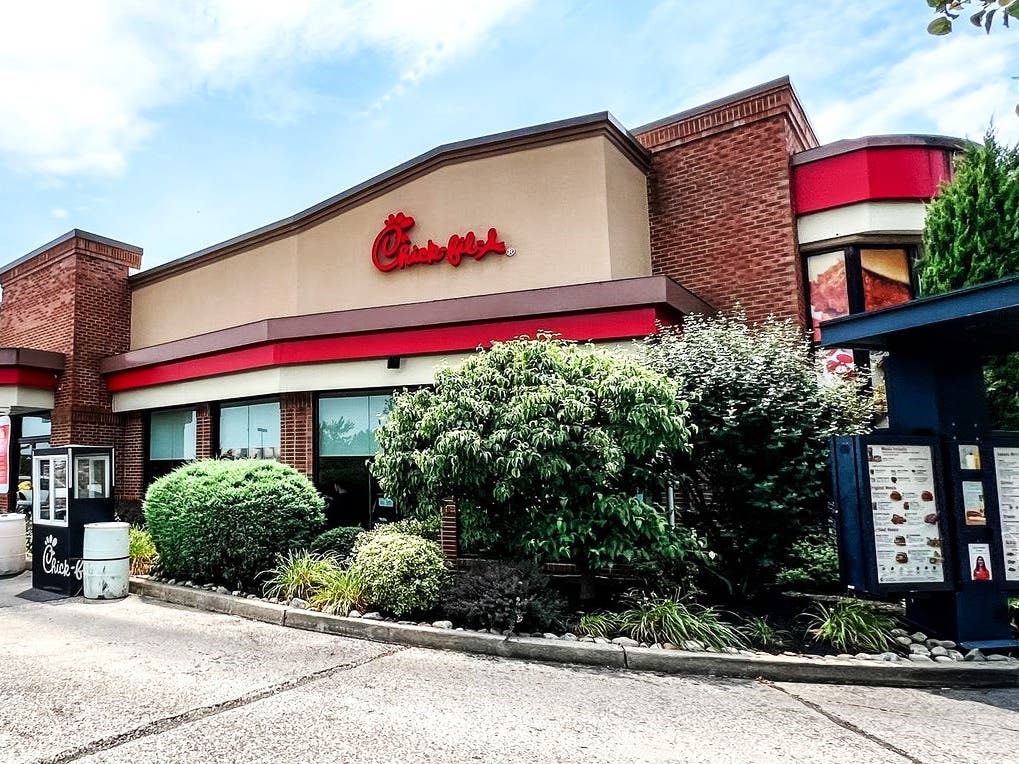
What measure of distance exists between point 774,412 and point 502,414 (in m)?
2.88

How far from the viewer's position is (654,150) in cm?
1171

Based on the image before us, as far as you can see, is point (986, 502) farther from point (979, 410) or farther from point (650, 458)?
point (650, 458)

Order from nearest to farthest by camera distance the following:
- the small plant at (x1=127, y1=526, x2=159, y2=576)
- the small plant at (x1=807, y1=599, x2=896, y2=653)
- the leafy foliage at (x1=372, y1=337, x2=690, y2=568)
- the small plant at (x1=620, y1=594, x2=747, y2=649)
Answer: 1. the small plant at (x1=807, y1=599, x2=896, y2=653)
2. the small plant at (x1=620, y1=594, x2=747, y2=649)
3. the leafy foliage at (x1=372, y1=337, x2=690, y2=568)
4. the small plant at (x1=127, y1=526, x2=159, y2=576)

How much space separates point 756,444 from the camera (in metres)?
7.27

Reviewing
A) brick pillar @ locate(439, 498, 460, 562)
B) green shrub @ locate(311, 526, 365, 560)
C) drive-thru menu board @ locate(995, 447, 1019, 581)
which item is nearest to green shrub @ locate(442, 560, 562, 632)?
green shrub @ locate(311, 526, 365, 560)

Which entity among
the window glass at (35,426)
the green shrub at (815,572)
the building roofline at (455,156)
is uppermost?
the building roofline at (455,156)

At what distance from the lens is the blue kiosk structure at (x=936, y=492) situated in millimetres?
6059

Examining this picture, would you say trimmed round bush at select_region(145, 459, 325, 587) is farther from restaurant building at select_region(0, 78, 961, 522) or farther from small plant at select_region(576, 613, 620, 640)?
small plant at select_region(576, 613, 620, 640)

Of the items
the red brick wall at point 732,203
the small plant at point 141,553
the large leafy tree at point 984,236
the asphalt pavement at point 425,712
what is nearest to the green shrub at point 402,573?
the asphalt pavement at point 425,712

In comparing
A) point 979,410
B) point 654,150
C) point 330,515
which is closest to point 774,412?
point 979,410

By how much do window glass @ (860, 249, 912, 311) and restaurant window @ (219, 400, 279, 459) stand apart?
33.1ft

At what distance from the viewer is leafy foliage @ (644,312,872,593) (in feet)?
23.3

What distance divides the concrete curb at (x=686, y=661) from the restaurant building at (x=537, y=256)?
461 centimetres

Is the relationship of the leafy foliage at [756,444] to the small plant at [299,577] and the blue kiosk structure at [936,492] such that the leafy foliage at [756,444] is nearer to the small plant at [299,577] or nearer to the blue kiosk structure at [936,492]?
the blue kiosk structure at [936,492]
